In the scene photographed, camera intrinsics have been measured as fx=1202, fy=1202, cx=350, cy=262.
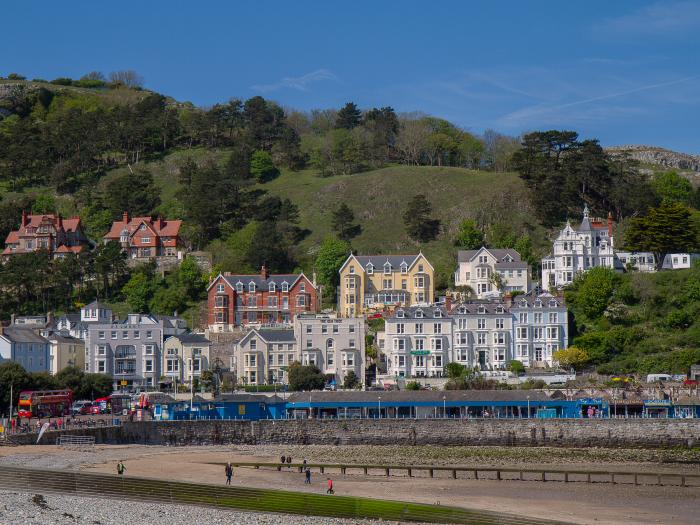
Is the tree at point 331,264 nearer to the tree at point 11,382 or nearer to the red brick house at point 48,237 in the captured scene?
the red brick house at point 48,237

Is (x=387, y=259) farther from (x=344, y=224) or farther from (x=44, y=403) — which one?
(x=44, y=403)

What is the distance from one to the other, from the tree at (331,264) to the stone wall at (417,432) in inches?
1245

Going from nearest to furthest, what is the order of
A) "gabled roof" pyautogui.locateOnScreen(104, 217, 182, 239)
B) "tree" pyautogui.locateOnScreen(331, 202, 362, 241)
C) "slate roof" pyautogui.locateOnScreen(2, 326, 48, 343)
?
"slate roof" pyautogui.locateOnScreen(2, 326, 48, 343)
"gabled roof" pyautogui.locateOnScreen(104, 217, 182, 239)
"tree" pyautogui.locateOnScreen(331, 202, 362, 241)

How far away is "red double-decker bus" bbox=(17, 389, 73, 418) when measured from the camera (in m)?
76.7

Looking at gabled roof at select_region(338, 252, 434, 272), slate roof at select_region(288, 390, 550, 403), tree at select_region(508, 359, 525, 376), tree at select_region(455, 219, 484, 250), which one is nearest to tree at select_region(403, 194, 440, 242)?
tree at select_region(455, 219, 484, 250)

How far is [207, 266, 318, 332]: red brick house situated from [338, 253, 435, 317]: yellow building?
292cm

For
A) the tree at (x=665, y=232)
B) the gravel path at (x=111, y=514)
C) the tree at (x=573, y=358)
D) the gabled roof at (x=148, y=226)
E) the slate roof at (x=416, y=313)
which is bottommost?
the gravel path at (x=111, y=514)

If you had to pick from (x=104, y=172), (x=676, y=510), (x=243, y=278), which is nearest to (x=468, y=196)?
(x=243, y=278)

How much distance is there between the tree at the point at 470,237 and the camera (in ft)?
357

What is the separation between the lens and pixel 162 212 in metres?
123

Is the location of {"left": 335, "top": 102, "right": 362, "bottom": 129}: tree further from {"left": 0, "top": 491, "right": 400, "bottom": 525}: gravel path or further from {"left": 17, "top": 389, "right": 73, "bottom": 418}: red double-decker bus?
{"left": 0, "top": 491, "right": 400, "bottom": 525}: gravel path

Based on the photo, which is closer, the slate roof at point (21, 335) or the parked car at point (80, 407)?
the parked car at point (80, 407)

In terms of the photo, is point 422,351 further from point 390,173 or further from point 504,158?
point 504,158

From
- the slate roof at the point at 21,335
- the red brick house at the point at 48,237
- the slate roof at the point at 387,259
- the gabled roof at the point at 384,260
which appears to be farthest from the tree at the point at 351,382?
the red brick house at the point at 48,237
